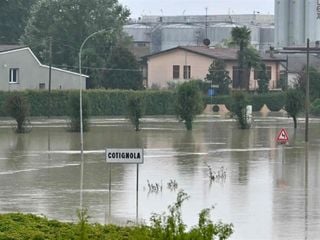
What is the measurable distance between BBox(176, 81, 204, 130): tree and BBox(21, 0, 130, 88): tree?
3252 cm

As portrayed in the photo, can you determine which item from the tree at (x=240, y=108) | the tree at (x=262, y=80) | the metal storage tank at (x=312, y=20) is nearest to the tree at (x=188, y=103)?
the tree at (x=240, y=108)

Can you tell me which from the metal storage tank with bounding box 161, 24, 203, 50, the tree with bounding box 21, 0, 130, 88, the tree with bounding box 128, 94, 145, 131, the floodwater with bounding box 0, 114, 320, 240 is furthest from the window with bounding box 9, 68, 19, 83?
the metal storage tank with bounding box 161, 24, 203, 50

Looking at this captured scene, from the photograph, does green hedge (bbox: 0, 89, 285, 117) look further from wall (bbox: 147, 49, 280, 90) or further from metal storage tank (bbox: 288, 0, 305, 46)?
metal storage tank (bbox: 288, 0, 305, 46)

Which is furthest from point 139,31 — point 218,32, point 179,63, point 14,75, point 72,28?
point 14,75

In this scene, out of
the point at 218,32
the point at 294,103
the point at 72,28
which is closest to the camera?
the point at 294,103

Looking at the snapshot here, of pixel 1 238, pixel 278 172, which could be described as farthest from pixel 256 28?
pixel 1 238

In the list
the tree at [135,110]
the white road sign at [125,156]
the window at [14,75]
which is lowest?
the white road sign at [125,156]

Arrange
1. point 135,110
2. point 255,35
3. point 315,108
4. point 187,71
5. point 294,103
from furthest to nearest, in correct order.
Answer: point 255,35 → point 187,71 → point 315,108 → point 294,103 → point 135,110

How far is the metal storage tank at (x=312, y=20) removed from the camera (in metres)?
115

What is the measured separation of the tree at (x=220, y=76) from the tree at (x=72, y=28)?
8534mm

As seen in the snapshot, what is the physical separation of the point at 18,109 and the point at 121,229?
48.1m

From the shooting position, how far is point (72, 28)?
102 metres

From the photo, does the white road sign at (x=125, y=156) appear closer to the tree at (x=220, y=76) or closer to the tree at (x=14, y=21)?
the tree at (x=220, y=76)

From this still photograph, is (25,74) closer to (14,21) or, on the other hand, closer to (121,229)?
(14,21)
